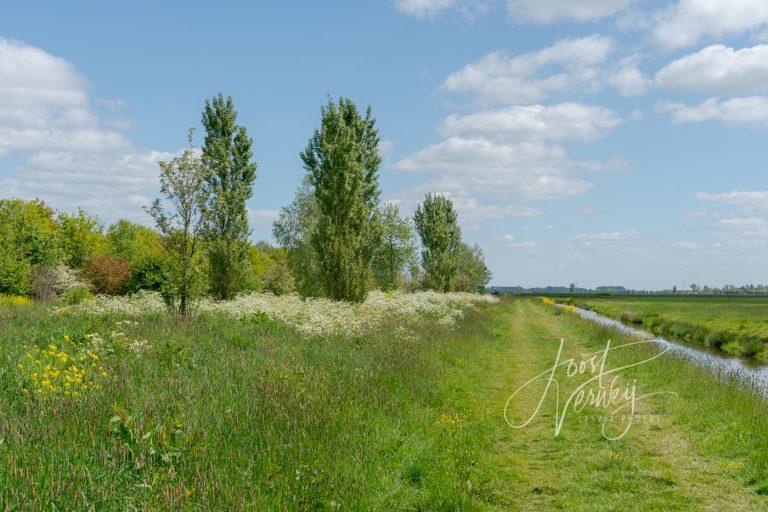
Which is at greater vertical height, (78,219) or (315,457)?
(78,219)

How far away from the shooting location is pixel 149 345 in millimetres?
10555

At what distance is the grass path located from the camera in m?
6.69

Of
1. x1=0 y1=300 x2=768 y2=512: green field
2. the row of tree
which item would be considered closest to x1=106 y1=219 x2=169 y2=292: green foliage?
the row of tree

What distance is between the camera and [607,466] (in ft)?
25.8

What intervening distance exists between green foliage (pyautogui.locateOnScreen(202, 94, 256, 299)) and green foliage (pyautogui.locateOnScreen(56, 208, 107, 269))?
29039mm

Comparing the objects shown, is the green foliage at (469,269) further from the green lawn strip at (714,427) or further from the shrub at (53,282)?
the green lawn strip at (714,427)

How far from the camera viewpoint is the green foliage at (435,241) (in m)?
54.0

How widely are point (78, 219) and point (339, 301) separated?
134 ft

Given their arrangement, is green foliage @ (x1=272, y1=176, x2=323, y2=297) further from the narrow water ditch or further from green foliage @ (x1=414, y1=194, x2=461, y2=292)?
the narrow water ditch

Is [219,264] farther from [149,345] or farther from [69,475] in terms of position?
[69,475]

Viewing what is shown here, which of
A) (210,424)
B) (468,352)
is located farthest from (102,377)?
(468,352)

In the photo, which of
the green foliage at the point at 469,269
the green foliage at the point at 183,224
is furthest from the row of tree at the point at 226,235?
the green foliage at the point at 469,269

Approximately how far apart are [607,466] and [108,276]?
37028mm

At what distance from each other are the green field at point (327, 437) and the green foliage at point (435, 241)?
1604 inches
